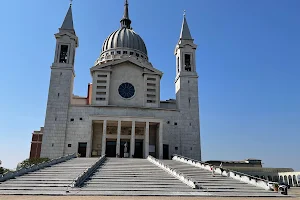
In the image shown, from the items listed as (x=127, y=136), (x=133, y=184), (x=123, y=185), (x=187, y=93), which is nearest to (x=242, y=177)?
(x=133, y=184)

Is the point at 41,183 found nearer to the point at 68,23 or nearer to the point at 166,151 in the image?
the point at 166,151

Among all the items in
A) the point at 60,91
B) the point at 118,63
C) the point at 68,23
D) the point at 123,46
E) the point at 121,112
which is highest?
the point at 123,46

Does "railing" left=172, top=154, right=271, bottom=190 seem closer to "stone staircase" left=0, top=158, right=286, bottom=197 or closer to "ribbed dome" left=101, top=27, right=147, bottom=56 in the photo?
"stone staircase" left=0, top=158, right=286, bottom=197

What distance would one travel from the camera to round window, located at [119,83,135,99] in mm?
43469

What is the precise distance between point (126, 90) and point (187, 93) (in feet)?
33.9

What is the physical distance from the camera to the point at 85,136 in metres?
38.9

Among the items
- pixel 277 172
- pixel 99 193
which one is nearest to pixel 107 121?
pixel 99 193

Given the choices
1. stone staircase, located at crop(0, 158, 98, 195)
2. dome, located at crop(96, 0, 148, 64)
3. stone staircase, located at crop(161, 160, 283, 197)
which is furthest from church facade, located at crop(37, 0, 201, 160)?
stone staircase, located at crop(161, 160, 283, 197)

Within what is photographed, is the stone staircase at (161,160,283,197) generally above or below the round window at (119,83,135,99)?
below

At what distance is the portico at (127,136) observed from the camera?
38.2 m

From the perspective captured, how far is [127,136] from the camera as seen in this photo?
4066 cm

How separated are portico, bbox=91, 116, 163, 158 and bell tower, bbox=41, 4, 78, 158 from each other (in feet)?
16.5

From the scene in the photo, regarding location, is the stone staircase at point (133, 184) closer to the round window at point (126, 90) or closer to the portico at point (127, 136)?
the portico at point (127, 136)

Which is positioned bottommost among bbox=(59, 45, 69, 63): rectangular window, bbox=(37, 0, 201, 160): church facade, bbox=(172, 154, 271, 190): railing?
bbox=(172, 154, 271, 190): railing
